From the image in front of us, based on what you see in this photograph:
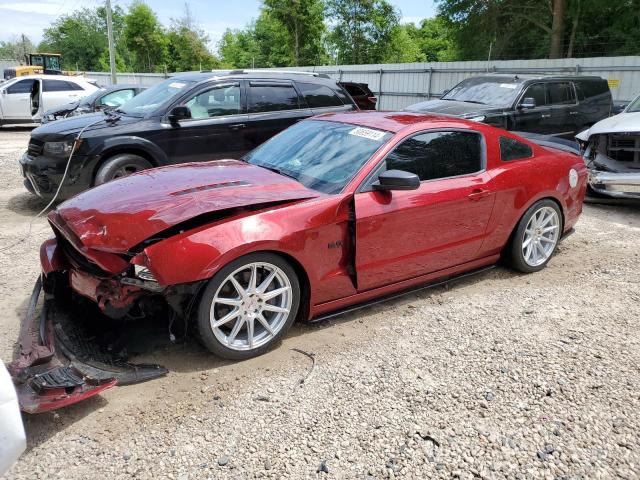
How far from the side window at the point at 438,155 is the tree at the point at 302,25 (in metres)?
33.1

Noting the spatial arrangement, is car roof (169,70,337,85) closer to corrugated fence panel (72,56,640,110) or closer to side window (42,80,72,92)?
corrugated fence panel (72,56,640,110)

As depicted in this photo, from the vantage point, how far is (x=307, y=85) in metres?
7.80

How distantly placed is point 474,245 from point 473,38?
27.8 meters

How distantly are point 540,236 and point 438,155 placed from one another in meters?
1.52

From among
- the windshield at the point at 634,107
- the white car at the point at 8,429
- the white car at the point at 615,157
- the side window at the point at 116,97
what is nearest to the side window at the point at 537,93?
the windshield at the point at 634,107

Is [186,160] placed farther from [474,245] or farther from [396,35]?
[396,35]

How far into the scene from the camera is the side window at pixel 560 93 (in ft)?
33.0

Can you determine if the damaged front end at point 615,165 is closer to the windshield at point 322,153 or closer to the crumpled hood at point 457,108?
the crumpled hood at point 457,108

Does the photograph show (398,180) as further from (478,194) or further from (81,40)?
(81,40)

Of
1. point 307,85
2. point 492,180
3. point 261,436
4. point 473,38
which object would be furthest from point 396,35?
point 261,436

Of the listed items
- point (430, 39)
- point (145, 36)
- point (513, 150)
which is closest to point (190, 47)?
point (145, 36)

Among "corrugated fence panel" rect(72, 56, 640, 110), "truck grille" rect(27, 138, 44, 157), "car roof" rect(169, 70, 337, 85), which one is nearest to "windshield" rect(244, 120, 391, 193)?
"car roof" rect(169, 70, 337, 85)

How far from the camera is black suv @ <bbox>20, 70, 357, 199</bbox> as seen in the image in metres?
6.55

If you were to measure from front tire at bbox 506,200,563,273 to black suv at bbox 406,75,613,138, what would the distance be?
4.34m
